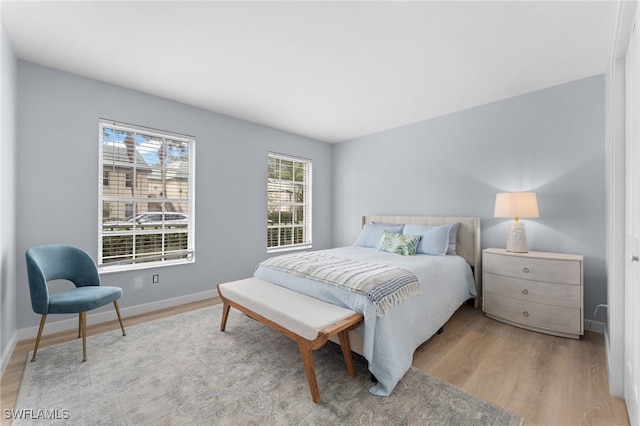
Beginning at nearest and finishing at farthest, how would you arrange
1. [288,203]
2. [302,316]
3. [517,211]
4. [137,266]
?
[302,316] → [517,211] → [137,266] → [288,203]

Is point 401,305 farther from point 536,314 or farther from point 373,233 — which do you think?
point 373,233

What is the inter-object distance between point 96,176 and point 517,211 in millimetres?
4380

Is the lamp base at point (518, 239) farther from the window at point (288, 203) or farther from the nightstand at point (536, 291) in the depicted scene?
the window at point (288, 203)

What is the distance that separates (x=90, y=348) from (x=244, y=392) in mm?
1552

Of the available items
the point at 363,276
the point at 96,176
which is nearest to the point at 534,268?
the point at 363,276

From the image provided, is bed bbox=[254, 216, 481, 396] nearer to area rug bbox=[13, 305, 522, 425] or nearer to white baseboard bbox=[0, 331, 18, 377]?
area rug bbox=[13, 305, 522, 425]

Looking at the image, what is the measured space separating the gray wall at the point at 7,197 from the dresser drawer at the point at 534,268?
4269mm

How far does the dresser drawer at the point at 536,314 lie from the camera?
8.05 ft

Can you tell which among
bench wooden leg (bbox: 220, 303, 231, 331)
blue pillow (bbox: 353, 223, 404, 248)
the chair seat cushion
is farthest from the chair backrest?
blue pillow (bbox: 353, 223, 404, 248)


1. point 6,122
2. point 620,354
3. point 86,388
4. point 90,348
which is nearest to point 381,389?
point 620,354

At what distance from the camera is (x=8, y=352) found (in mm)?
2098

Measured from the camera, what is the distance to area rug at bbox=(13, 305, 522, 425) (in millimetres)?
1520

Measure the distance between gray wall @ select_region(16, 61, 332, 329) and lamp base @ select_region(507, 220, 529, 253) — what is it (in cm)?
326

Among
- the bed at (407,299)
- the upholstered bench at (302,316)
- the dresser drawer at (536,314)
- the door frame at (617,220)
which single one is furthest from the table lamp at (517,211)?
the upholstered bench at (302,316)
